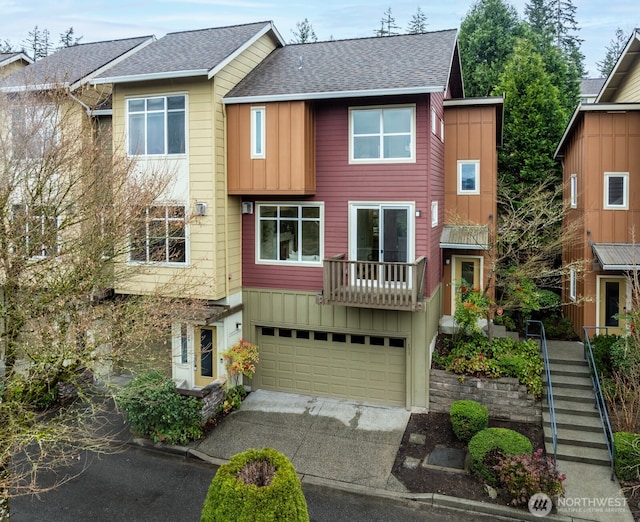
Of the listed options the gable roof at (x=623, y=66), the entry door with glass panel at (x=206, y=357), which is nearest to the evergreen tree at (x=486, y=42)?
the gable roof at (x=623, y=66)

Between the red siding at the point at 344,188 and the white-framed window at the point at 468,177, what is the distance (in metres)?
2.09

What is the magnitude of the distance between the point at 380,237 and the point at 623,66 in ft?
32.4

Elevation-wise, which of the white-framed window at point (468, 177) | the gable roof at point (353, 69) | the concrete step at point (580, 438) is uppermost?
the gable roof at point (353, 69)

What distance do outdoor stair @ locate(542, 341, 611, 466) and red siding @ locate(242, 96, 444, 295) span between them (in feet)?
12.1

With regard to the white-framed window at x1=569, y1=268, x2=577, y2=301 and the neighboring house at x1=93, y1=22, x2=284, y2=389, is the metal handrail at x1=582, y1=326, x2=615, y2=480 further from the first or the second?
the neighboring house at x1=93, y1=22, x2=284, y2=389

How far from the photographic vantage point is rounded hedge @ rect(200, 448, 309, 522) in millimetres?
6395

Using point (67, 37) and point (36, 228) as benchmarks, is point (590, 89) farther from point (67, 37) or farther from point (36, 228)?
point (67, 37)

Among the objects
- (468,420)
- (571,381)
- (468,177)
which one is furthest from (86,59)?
(571,381)

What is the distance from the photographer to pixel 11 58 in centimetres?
1716

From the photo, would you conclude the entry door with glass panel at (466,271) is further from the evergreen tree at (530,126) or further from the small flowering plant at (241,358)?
A: the evergreen tree at (530,126)

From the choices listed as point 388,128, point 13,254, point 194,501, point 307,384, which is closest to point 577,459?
point 307,384

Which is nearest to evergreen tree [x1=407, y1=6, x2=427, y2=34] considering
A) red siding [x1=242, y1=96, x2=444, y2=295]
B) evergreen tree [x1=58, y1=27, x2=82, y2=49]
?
evergreen tree [x1=58, y1=27, x2=82, y2=49]

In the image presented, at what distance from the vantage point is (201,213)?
12.2 metres

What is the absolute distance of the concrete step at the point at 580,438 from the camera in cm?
1015
